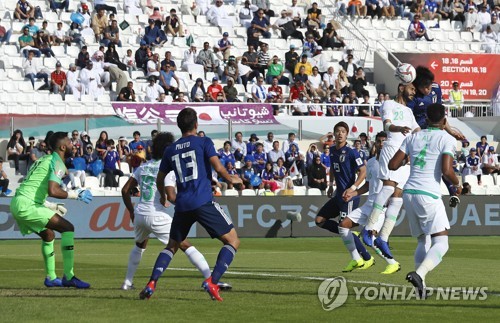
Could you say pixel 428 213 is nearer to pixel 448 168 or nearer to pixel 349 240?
pixel 448 168

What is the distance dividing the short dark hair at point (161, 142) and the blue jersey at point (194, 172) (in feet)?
3.76

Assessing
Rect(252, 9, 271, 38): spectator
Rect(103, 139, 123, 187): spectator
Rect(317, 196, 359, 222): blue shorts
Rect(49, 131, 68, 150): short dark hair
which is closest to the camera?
Rect(49, 131, 68, 150): short dark hair

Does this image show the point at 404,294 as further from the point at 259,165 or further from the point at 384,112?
the point at 259,165

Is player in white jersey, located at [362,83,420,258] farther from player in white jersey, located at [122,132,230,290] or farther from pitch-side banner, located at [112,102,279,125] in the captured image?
pitch-side banner, located at [112,102,279,125]

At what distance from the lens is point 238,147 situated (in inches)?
1326

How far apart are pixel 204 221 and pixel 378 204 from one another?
5607 millimetres

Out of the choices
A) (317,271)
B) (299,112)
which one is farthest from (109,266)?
(299,112)

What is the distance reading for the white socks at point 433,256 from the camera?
40.3 feet

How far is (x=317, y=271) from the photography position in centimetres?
1702

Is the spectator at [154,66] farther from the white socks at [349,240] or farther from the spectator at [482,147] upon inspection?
the white socks at [349,240]

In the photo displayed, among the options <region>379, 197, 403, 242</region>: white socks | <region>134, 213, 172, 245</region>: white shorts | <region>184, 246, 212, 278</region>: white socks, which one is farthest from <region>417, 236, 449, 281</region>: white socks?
<region>379, 197, 403, 242</region>: white socks

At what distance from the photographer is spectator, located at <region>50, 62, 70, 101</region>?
34281 mm

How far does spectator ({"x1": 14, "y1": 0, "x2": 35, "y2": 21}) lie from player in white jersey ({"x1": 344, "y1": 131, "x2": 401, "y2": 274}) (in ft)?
67.8

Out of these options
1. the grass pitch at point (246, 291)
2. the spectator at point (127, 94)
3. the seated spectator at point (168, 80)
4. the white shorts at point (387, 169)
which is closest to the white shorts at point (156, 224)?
the grass pitch at point (246, 291)
